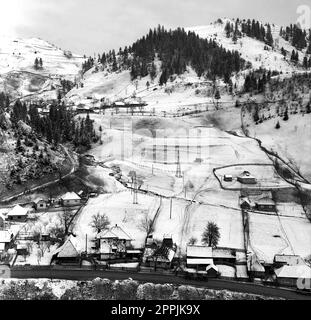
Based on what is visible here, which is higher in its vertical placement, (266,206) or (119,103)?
(119,103)

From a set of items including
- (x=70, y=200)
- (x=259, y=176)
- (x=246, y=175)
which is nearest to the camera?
(x=70, y=200)

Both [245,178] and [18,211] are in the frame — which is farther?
[245,178]

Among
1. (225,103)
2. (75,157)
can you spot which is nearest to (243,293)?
(75,157)

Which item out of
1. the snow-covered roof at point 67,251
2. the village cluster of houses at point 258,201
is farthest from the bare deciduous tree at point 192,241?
the village cluster of houses at point 258,201

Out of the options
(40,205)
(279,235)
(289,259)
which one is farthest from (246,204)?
(40,205)

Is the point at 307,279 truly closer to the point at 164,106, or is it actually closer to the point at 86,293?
the point at 86,293

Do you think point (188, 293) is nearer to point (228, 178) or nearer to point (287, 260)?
point (287, 260)
